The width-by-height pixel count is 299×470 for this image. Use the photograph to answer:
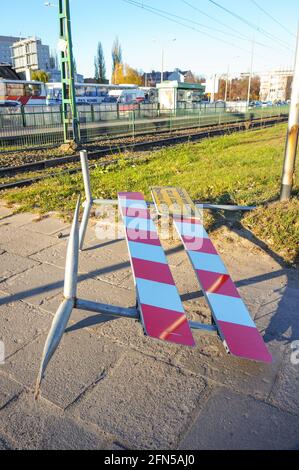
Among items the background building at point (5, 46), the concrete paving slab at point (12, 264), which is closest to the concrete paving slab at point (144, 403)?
the concrete paving slab at point (12, 264)

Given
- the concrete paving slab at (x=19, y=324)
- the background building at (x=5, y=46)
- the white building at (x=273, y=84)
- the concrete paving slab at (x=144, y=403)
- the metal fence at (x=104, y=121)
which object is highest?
the background building at (x=5, y=46)

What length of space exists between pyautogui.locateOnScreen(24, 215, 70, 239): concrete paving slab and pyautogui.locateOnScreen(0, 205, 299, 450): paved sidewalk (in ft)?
5.27

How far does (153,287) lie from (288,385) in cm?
115

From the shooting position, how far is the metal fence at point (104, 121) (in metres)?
18.7

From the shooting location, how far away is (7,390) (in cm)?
239

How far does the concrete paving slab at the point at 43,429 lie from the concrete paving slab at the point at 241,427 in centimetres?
55

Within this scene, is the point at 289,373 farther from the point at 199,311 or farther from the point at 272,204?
the point at 272,204

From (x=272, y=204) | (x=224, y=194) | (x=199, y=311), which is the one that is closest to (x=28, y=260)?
(x=199, y=311)

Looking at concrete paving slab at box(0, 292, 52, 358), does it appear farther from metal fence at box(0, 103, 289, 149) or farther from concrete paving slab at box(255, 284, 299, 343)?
metal fence at box(0, 103, 289, 149)

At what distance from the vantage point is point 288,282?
3.80 meters

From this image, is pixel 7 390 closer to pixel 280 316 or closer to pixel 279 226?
pixel 280 316

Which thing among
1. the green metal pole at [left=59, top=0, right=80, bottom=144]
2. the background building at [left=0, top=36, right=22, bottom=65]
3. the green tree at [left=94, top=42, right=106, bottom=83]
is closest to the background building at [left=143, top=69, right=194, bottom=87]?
the green tree at [left=94, top=42, right=106, bottom=83]

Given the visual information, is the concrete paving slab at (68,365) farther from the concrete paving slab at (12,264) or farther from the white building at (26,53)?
the white building at (26,53)

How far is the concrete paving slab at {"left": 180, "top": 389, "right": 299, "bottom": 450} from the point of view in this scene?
2.00m
